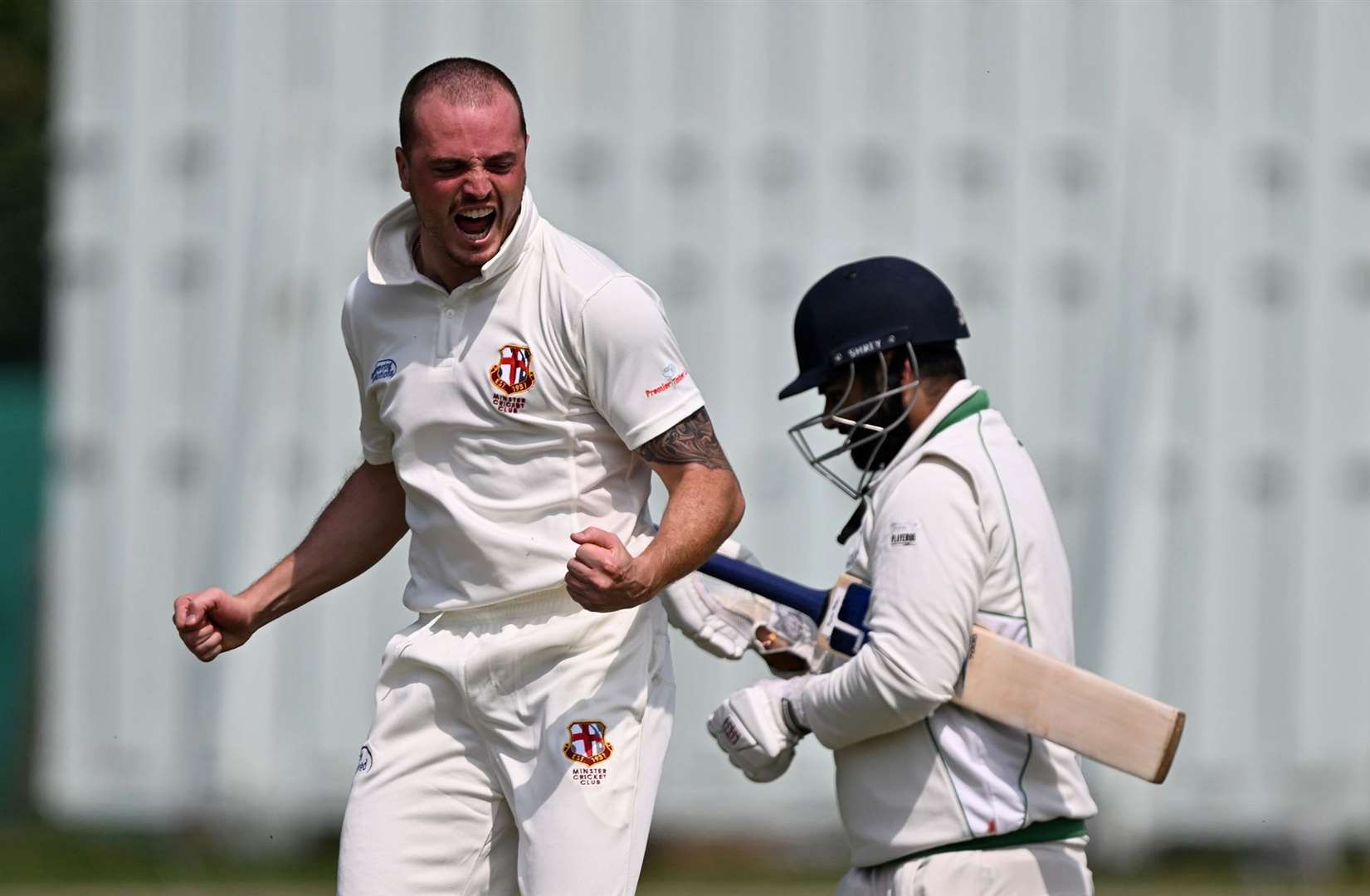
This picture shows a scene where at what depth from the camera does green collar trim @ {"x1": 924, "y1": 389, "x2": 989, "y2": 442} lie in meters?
3.61

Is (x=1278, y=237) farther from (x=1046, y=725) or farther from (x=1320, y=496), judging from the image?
(x=1046, y=725)

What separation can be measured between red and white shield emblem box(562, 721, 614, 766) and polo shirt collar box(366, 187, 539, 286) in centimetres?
78

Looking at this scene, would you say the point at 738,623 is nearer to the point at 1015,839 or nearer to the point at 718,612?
the point at 718,612

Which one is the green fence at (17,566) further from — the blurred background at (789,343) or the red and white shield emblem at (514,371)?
the red and white shield emblem at (514,371)

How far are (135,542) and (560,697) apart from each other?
4.98m

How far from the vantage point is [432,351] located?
346 centimetres

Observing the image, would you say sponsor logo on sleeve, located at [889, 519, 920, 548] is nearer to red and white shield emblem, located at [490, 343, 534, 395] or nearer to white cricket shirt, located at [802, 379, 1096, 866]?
white cricket shirt, located at [802, 379, 1096, 866]

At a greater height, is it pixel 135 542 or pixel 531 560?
pixel 531 560

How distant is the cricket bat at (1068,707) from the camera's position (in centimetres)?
347

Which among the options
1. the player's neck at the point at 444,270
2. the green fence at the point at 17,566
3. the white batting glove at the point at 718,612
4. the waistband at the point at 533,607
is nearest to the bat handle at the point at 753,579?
the white batting glove at the point at 718,612

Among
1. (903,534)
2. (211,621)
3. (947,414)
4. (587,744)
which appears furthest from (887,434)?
(211,621)

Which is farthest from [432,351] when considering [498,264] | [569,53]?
[569,53]

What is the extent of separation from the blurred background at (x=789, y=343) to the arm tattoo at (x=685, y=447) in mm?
4200

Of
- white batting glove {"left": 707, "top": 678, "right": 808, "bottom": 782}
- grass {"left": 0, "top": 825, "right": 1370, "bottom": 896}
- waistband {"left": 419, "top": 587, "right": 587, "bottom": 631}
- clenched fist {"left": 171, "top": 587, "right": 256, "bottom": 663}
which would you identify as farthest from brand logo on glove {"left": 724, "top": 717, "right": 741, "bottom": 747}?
grass {"left": 0, "top": 825, "right": 1370, "bottom": 896}
